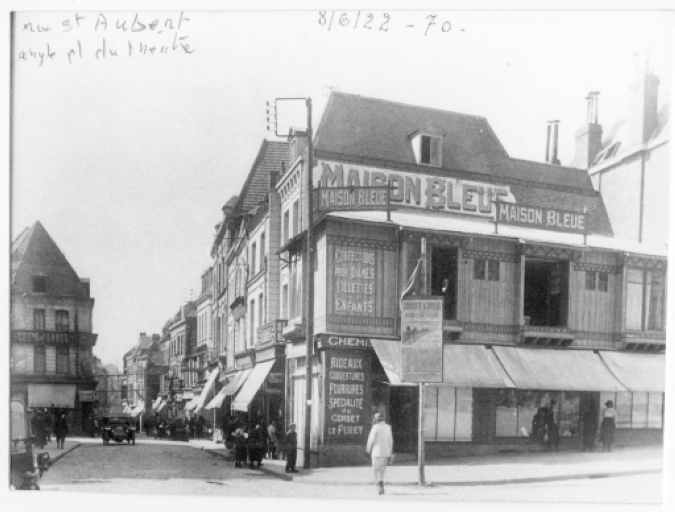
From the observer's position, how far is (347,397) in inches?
595

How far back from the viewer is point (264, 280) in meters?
17.6

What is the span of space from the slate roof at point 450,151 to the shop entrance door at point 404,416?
466 centimetres

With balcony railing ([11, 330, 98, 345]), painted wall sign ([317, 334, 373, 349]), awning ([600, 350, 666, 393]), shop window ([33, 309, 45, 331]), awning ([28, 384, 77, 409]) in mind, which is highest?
shop window ([33, 309, 45, 331])

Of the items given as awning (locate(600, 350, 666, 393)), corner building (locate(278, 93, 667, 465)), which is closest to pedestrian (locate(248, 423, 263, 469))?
corner building (locate(278, 93, 667, 465))

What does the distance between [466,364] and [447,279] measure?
1892 millimetres

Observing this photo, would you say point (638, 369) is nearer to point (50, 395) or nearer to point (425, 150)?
point (425, 150)

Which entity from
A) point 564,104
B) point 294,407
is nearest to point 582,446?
point 294,407

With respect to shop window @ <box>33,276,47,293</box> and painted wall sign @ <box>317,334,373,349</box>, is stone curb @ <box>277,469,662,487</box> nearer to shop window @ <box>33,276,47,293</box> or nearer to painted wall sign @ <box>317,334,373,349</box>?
painted wall sign @ <box>317,334,373,349</box>

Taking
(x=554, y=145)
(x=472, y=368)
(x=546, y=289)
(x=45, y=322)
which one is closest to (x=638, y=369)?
(x=546, y=289)

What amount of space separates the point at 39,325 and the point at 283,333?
574cm

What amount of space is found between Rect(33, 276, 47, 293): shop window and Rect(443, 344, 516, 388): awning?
26.5 ft

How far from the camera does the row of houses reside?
14531 mm

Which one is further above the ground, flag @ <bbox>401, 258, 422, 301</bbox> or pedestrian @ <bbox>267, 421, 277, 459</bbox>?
flag @ <bbox>401, 258, 422, 301</bbox>

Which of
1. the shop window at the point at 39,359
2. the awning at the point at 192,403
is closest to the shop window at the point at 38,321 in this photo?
the shop window at the point at 39,359
